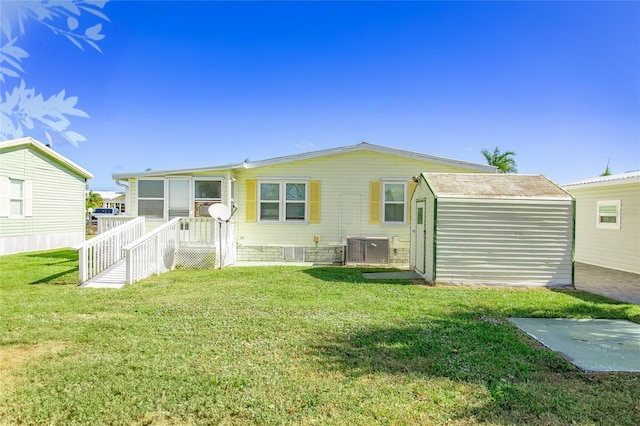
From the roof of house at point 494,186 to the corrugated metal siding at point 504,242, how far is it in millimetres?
191

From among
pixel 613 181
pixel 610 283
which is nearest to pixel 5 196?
pixel 610 283

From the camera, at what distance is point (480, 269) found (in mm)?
8109

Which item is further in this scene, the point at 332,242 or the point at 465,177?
the point at 332,242

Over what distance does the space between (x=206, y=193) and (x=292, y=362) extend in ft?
28.8

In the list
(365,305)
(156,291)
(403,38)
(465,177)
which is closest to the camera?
(365,305)

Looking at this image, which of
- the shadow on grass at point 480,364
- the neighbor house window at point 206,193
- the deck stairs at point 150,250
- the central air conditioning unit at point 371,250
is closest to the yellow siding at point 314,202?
the central air conditioning unit at point 371,250

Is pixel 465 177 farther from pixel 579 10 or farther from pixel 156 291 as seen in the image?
pixel 156 291

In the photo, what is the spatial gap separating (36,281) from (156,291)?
3.28 meters

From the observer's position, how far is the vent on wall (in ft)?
38.8

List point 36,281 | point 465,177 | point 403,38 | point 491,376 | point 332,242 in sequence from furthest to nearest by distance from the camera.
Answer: point 403,38
point 332,242
point 465,177
point 36,281
point 491,376

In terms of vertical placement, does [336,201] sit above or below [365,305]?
above

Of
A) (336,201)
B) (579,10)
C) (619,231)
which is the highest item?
(579,10)

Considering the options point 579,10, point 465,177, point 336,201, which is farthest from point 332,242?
point 579,10

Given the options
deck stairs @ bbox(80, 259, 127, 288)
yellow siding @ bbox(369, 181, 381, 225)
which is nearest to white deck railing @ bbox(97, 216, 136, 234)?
deck stairs @ bbox(80, 259, 127, 288)
